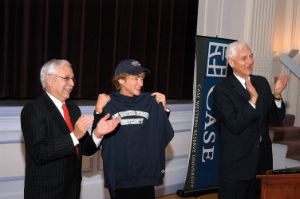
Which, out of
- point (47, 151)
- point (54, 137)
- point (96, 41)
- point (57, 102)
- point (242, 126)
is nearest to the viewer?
point (47, 151)

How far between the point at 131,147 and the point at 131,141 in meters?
0.03

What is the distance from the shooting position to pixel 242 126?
268 centimetres

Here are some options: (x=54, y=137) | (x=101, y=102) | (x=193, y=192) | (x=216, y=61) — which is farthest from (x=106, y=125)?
(x=193, y=192)

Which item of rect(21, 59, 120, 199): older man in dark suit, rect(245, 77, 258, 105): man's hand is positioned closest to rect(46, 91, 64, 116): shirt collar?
rect(21, 59, 120, 199): older man in dark suit

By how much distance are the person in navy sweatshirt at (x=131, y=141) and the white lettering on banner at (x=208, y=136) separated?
1931mm

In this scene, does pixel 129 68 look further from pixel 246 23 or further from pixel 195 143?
pixel 246 23

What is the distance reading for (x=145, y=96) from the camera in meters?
2.60

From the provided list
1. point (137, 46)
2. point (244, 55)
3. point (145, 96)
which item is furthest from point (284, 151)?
point (145, 96)

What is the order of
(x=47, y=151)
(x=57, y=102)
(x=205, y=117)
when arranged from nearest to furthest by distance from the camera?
(x=47, y=151), (x=57, y=102), (x=205, y=117)

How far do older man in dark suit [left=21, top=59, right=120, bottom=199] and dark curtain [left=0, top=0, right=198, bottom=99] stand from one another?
6.59ft

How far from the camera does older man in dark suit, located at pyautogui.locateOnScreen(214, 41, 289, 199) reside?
2.73 meters

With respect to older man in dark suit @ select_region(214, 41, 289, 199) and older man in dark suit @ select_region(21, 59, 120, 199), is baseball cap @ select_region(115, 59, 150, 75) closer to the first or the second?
older man in dark suit @ select_region(21, 59, 120, 199)

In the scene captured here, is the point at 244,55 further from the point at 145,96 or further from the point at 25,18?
the point at 25,18

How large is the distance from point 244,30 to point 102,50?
5.67 feet
